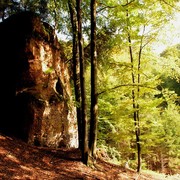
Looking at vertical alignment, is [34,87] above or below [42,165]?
above

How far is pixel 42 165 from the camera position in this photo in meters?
5.88

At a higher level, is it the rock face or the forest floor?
the rock face

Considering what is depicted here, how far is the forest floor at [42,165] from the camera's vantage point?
5.01m

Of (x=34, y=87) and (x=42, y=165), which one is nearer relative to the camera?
(x=42, y=165)

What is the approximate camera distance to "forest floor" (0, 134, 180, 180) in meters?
5.01

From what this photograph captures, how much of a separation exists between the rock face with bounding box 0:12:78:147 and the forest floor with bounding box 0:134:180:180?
32.2 inches

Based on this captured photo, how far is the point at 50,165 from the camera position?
6.07 m

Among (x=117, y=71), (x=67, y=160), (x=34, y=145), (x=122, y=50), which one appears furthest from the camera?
(x=122, y=50)

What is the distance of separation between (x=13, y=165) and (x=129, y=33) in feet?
21.2

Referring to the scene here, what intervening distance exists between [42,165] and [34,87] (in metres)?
3.29

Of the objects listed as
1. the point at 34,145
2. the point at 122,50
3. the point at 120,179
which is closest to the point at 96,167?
the point at 120,179

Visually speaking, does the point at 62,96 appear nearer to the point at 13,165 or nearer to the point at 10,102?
the point at 10,102

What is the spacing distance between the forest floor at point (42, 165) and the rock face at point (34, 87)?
817mm

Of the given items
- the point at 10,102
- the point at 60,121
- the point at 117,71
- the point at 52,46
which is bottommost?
the point at 60,121
